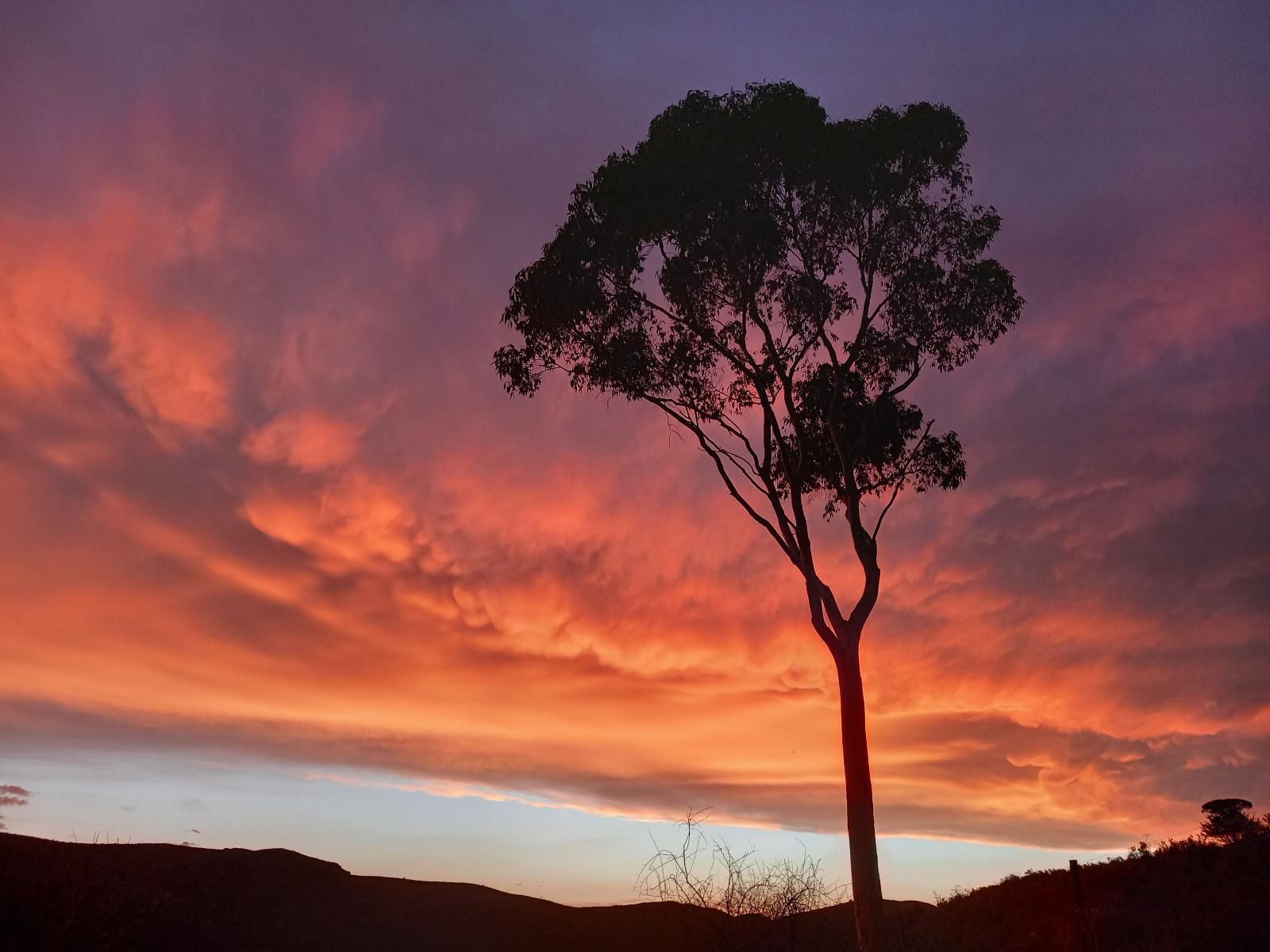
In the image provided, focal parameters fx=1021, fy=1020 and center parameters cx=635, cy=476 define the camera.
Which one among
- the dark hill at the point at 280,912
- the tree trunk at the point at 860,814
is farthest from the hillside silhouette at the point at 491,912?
the tree trunk at the point at 860,814

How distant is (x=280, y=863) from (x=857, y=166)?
22426 millimetres

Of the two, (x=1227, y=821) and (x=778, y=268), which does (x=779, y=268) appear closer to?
(x=778, y=268)

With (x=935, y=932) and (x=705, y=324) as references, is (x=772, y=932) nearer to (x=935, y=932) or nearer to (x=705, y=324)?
(x=935, y=932)

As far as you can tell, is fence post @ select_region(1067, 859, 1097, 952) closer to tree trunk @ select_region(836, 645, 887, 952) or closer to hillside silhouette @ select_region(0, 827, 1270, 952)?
hillside silhouette @ select_region(0, 827, 1270, 952)

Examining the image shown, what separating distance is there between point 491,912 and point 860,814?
36.9 ft

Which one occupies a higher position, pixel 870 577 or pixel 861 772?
pixel 870 577

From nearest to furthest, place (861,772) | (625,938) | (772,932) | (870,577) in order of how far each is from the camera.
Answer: (772,932)
(861,772)
(870,577)
(625,938)

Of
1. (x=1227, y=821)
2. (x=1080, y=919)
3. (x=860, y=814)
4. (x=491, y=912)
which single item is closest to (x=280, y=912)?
(x=491, y=912)

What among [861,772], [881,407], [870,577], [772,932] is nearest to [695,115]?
[881,407]

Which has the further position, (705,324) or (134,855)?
(705,324)

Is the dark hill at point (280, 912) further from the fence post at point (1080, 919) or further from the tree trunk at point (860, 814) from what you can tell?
the fence post at point (1080, 919)

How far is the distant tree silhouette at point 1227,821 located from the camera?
26938mm

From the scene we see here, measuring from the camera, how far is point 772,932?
18.2m

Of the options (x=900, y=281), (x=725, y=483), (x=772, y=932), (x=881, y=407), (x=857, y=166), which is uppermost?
(x=857, y=166)
